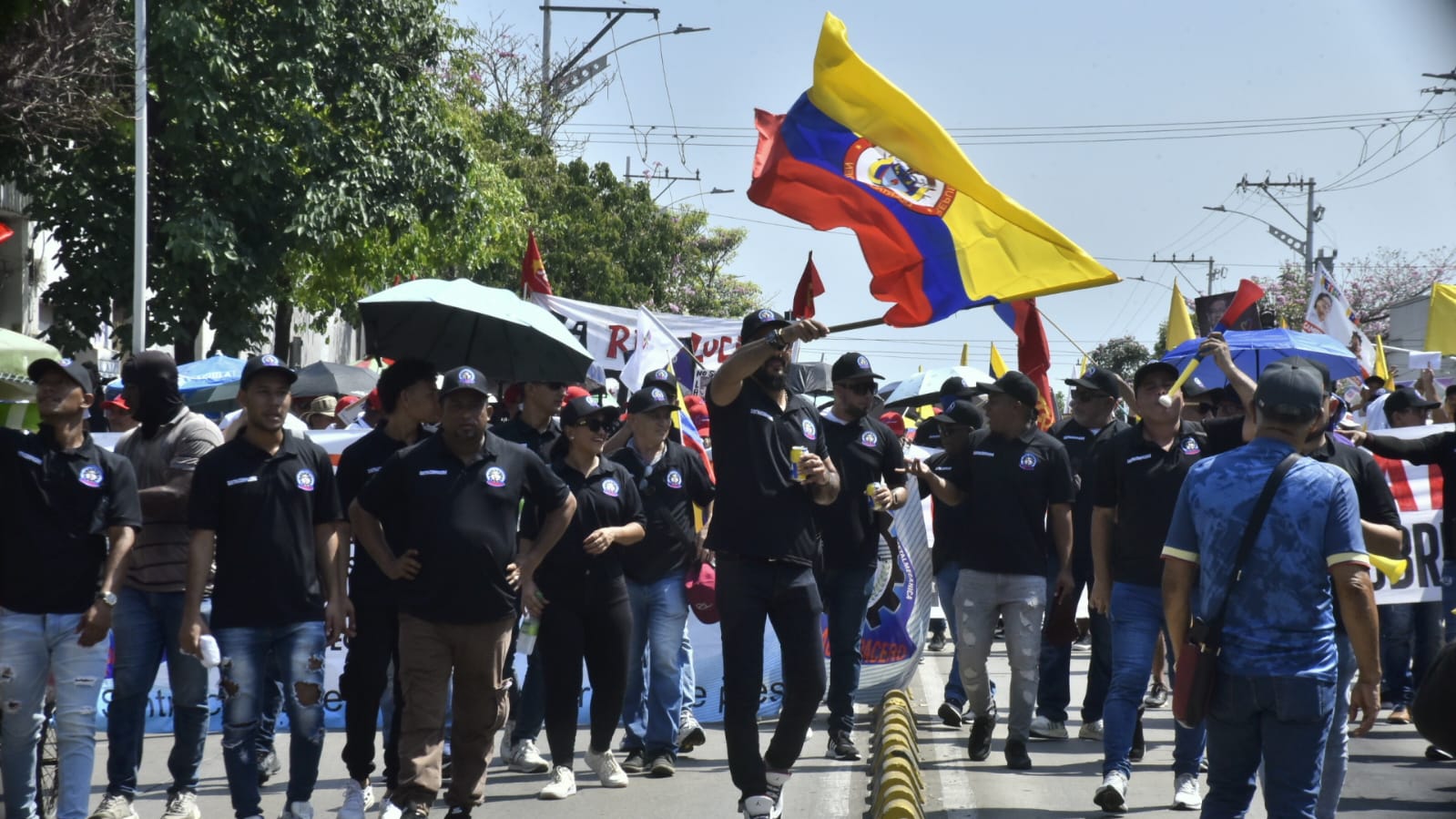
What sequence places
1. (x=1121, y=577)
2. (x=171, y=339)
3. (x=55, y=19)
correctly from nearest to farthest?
(x=1121, y=577)
(x=55, y=19)
(x=171, y=339)

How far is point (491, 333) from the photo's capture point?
8.46 meters

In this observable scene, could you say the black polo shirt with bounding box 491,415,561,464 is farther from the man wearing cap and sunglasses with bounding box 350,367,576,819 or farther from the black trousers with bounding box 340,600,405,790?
the man wearing cap and sunglasses with bounding box 350,367,576,819

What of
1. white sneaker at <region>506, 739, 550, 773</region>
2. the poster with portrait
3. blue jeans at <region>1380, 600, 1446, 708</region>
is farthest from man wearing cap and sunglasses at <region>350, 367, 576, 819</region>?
the poster with portrait

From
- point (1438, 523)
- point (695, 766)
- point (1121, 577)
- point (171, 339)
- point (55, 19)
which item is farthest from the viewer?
point (171, 339)

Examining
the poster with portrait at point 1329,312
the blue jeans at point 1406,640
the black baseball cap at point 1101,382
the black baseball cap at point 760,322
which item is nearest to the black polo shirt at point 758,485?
the black baseball cap at point 760,322

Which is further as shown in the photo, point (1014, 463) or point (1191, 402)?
point (1191, 402)

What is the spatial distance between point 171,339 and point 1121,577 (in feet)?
53.4

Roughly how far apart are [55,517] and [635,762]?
144 inches

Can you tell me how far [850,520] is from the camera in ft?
30.5

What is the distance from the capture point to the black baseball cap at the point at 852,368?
911cm

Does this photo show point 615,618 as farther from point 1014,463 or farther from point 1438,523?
point 1438,523

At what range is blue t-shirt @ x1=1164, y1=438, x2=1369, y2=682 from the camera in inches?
213

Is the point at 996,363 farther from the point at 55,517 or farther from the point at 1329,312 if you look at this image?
the point at 55,517

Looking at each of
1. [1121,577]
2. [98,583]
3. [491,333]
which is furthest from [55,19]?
[1121,577]
